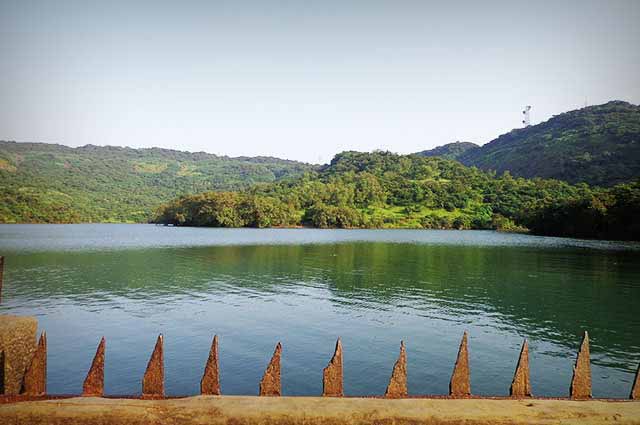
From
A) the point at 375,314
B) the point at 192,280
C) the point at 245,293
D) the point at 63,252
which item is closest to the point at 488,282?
the point at 375,314

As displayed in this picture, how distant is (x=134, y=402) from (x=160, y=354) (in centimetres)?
103

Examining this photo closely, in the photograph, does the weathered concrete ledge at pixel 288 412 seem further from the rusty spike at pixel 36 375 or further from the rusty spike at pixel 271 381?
the rusty spike at pixel 36 375

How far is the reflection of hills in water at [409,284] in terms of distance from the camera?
3112cm

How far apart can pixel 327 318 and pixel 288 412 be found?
88.9 ft

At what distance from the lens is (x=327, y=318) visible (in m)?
31.1

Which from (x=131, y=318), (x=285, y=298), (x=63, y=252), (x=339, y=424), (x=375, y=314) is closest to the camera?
(x=339, y=424)

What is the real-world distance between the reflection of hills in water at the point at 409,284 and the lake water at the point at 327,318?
0.62 feet

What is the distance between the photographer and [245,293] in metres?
40.1

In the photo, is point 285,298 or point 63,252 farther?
point 63,252

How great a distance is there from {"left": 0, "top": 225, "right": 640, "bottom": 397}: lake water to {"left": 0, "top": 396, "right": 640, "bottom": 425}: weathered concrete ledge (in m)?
14.3

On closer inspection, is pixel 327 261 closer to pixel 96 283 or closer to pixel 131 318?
pixel 96 283

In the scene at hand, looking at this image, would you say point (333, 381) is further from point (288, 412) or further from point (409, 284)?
point (409, 284)

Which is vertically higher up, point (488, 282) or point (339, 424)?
point (339, 424)

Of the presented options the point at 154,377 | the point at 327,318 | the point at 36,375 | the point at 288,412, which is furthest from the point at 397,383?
the point at 327,318
